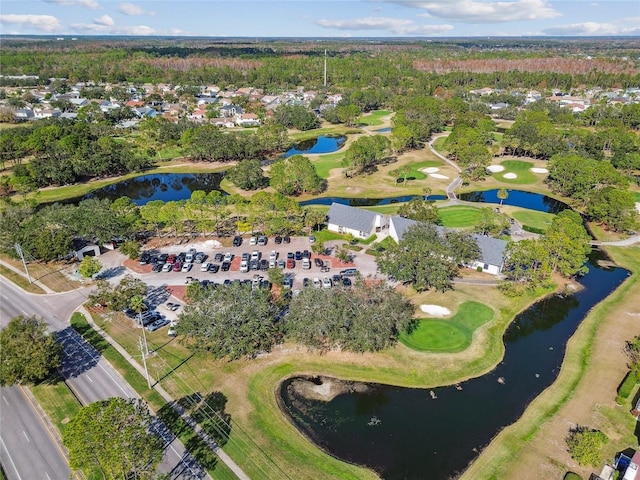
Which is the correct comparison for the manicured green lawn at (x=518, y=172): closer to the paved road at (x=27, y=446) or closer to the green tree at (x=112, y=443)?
the green tree at (x=112, y=443)

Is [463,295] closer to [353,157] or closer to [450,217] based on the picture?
[450,217]

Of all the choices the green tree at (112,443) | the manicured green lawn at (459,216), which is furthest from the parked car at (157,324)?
the manicured green lawn at (459,216)

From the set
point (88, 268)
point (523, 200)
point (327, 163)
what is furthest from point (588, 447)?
point (327, 163)

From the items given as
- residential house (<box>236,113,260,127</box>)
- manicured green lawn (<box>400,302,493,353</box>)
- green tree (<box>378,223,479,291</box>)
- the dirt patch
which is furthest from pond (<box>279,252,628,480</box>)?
residential house (<box>236,113,260,127</box>)

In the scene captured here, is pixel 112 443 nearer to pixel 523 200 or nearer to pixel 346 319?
pixel 346 319

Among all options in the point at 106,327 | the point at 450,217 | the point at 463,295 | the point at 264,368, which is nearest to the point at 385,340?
the point at 264,368
